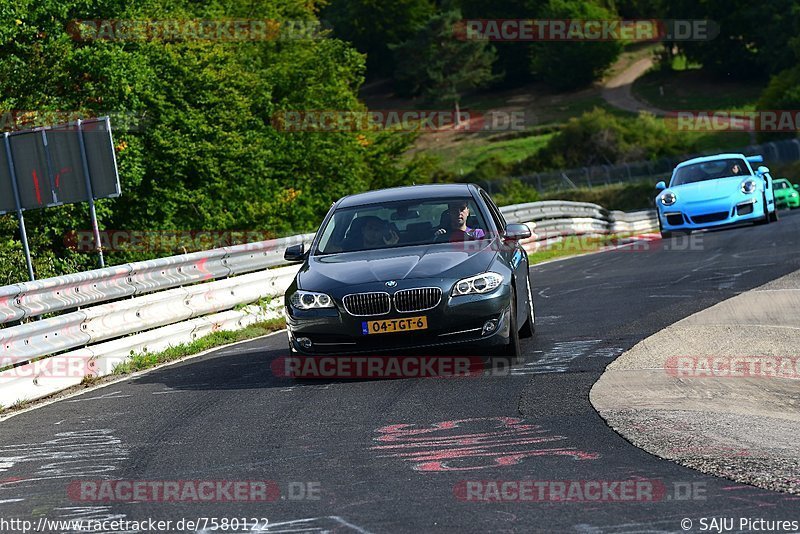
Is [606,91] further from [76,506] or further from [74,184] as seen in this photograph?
[76,506]

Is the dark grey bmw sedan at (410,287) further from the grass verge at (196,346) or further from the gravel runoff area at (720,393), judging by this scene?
the grass verge at (196,346)

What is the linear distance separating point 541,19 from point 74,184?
117 metres

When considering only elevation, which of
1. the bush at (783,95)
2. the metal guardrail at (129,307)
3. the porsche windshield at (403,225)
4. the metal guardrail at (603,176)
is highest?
the porsche windshield at (403,225)

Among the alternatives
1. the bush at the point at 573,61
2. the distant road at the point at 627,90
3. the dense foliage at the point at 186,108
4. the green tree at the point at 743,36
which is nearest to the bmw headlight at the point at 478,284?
the dense foliage at the point at 186,108

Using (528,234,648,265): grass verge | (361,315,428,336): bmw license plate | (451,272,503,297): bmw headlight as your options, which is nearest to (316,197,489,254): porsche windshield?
(451,272,503,297): bmw headlight

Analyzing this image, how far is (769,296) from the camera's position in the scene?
1316 cm

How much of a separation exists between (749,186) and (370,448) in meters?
19.2

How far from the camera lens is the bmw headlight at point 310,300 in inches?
392

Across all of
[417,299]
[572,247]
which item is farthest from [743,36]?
[417,299]

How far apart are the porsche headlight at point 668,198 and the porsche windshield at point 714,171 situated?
1.44ft

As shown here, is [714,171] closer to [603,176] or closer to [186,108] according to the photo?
[186,108]

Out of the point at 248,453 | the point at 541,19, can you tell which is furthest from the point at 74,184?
the point at 541,19

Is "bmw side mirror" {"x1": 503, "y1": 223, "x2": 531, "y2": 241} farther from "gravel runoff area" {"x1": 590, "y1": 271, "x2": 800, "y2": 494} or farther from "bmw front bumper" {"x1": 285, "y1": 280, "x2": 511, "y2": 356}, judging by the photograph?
"gravel runoff area" {"x1": 590, "y1": 271, "x2": 800, "y2": 494}

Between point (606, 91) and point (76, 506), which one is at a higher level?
point (76, 506)
